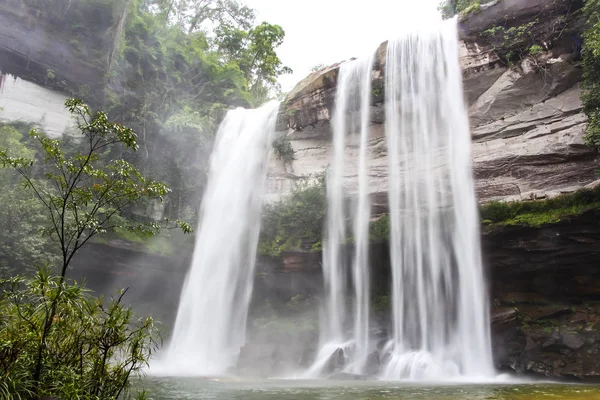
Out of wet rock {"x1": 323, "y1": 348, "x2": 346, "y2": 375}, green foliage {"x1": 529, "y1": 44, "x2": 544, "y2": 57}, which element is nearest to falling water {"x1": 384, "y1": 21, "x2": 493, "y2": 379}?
wet rock {"x1": 323, "y1": 348, "x2": 346, "y2": 375}

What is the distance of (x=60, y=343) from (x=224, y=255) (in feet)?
48.5

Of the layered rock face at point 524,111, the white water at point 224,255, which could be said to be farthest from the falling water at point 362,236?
the white water at point 224,255

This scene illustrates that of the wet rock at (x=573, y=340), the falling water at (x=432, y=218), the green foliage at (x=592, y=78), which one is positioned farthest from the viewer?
the falling water at (x=432, y=218)

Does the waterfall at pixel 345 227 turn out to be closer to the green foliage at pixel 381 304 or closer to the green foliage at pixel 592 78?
the green foliage at pixel 381 304

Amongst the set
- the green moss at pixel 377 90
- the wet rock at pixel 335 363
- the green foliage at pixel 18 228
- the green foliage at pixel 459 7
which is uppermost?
the green foliage at pixel 459 7

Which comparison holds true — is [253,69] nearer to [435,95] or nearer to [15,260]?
[435,95]

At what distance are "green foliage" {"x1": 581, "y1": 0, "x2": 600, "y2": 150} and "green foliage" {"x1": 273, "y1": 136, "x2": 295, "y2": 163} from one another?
1255 centimetres

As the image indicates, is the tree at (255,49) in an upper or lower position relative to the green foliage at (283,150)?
upper

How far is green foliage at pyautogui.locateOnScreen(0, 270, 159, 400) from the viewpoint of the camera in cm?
420

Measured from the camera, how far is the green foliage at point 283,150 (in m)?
21.0

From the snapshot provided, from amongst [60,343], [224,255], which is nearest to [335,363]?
[224,255]

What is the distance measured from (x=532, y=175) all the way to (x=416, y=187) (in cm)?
426

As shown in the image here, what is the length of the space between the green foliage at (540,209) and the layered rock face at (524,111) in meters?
0.44

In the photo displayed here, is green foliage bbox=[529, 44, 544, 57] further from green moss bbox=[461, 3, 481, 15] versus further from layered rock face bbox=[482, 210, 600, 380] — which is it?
layered rock face bbox=[482, 210, 600, 380]
